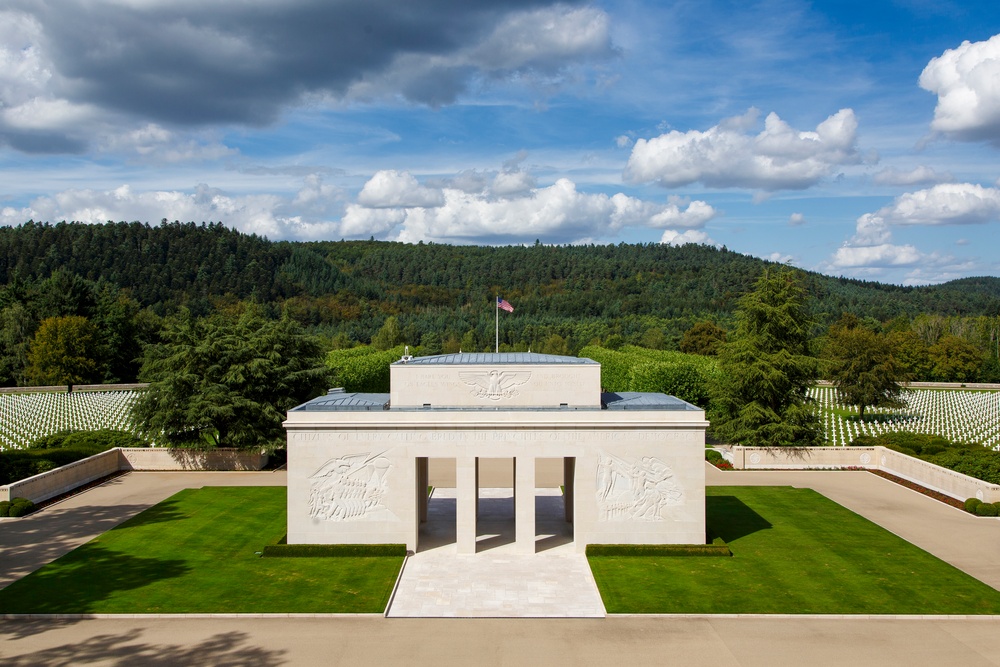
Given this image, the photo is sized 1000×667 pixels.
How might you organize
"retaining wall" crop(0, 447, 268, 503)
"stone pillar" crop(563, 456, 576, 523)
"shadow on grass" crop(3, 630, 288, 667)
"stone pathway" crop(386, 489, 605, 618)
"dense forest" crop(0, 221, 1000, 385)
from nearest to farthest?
"shadow on grass" crop(3, 630, 288, 667), "stone pathway" crop(386, 489, 605, 618), "stone pillar" crop(563, 456, 576, 523), "retaining wall" crop(0, 447, 268, 503), "dense forest" crop(0, 221, 1000, 385)

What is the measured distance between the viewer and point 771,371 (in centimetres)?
4716

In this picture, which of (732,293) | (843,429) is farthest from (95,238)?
(843,429)

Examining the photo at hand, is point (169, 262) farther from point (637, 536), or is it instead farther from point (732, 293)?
point (637, 536)

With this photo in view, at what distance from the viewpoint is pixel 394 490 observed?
2869cm

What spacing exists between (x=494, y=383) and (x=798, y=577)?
13.2 m

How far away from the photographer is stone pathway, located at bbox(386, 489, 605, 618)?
925 inches

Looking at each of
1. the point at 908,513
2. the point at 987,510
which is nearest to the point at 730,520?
the point at 908,513

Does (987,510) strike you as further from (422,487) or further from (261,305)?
(261,305)

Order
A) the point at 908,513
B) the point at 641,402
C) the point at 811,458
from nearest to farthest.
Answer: the point at 641,402
the point at 908,513
the point at 811,458

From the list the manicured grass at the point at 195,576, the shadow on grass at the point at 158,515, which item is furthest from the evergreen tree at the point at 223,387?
the manicured grass at the point at 195,576

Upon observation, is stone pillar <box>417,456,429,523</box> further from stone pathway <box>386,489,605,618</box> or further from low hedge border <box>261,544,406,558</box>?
low hedge border <box>261,544,406,558</box>

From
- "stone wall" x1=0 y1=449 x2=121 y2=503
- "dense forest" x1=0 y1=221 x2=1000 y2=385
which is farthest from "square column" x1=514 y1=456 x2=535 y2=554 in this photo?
"dense forest" x1=0 y1=221 x2=1000 y2=385

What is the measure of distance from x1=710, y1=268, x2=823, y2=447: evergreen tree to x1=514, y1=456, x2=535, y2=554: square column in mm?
23759

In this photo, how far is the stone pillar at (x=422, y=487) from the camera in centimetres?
3090
